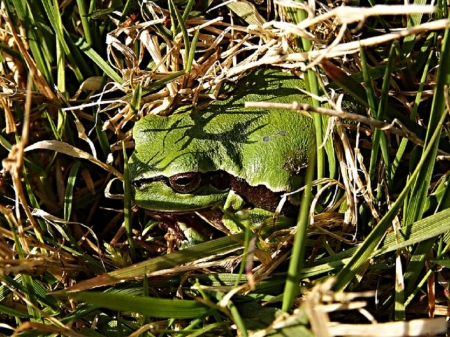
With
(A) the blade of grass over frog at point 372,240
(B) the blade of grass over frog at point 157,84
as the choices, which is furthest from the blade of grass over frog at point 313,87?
(B) the blade of grass over frog at point 157,84

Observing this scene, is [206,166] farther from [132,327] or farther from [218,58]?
[132,327]

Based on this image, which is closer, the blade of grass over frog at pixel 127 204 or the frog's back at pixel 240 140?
the blade of grass over frog at pixel 127 204

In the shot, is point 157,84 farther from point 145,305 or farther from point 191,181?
point 145,305

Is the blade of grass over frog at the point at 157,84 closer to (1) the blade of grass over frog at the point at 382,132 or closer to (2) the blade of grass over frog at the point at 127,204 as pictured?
(2) the blade of grass over frog at the point at 127,204

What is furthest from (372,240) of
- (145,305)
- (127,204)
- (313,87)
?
(127,204)

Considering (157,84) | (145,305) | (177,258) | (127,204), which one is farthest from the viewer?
(157,84)

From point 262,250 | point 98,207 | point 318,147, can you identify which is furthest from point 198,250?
point 98,207
